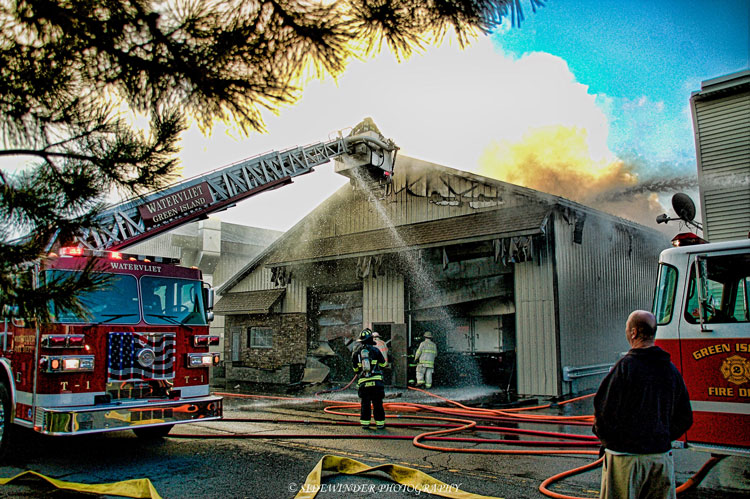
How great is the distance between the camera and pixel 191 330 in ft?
25.3

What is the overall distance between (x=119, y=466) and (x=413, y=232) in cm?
987

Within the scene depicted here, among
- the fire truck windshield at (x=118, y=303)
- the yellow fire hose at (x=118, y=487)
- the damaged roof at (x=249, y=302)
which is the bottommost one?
the yellow fire hose at (x=118, y=487)

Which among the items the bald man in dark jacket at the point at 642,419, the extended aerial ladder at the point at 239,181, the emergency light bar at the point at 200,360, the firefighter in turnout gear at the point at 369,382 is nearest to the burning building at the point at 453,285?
the extended aerial ladder at the point at 239,181

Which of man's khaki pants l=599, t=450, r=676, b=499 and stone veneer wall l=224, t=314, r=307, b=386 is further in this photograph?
stone veneer wall l=224, t=314, r=307, b=386

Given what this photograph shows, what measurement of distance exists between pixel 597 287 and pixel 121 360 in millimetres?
11590

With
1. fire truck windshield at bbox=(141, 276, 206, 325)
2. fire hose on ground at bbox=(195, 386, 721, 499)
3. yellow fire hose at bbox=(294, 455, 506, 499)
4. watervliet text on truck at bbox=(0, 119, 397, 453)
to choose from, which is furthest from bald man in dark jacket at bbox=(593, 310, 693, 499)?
fire truck windshield at bbox=(141, 276, 206, 325)

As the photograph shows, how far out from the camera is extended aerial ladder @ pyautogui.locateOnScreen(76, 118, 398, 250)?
8.90m

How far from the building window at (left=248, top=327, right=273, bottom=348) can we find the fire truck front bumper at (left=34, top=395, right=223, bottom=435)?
1215 cm

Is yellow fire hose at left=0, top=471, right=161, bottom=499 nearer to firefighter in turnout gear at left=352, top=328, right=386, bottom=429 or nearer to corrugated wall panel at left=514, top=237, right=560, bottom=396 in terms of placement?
firefighter in turnout gear at left=352, top=328, right=386, bottom=429

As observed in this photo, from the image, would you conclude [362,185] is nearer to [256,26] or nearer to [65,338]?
Result: [65,338]

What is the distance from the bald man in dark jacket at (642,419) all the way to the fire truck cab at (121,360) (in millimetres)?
5045

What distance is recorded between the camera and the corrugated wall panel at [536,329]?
12578 millimetres

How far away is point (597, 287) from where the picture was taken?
47.4 feet

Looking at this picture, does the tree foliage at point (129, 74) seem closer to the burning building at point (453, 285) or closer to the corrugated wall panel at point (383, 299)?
the burning building at point (453, 285)
